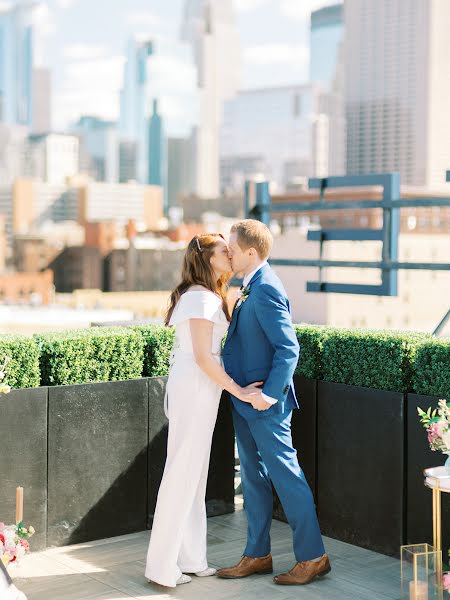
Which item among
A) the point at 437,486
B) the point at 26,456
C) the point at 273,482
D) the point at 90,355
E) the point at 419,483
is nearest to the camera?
the point at 437,486

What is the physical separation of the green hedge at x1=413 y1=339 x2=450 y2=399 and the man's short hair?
44.4 inches

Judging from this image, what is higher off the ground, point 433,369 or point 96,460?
point 433,369

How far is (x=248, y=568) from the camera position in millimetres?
5105

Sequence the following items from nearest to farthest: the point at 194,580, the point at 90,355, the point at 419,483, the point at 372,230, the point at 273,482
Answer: the point at 273,482 < the point at 194,580 < the point at 419,483 < the point at 90,355 < the point at 372,230

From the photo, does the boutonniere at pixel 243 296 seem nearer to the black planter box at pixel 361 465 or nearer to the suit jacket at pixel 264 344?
the suit jacket at pixel 264 344

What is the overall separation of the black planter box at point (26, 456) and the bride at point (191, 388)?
0.84 m

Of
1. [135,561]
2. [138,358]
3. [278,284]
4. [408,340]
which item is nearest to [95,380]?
[138,358]

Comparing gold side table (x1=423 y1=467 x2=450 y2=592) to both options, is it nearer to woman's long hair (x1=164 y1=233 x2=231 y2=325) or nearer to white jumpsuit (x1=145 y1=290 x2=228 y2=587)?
white jumpsuit (x1=145 y1=290 x2=228 y2=587)

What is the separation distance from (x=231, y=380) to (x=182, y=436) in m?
0.40

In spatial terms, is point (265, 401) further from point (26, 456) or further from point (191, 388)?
point (26, 456)

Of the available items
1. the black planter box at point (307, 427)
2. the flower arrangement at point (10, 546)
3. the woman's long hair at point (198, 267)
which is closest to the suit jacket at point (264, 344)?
the woman's long hair at point (198, 267)

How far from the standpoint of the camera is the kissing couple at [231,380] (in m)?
4.72

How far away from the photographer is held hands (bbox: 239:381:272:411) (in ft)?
15.4

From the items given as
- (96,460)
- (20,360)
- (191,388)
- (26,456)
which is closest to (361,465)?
(191,388)
